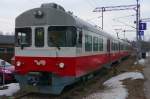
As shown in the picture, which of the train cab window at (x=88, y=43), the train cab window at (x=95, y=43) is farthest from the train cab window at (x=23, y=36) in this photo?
the train cab window at (x=95, y=43)

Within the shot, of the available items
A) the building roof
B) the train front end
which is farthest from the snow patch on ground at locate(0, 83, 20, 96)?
the building roof

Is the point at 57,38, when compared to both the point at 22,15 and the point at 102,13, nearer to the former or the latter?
the point at 22,15

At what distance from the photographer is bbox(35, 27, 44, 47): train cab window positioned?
12.3 metres

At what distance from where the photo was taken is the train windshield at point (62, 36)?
11914mm

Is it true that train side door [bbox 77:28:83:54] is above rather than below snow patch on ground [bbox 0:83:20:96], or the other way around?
above

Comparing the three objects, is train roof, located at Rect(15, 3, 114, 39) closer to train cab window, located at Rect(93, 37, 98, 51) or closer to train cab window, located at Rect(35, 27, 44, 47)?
train cab window, located at Rect(35, 27, 44, 47)

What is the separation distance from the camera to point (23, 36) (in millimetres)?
12711

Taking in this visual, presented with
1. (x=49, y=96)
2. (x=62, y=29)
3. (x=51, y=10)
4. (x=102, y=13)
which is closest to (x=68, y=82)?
(x=49, y=96)

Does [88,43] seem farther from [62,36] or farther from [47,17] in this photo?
[47,17]

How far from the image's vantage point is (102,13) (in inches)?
1559

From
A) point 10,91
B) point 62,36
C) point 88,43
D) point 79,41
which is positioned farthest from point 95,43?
point 10,91

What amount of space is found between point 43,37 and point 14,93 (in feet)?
8.19

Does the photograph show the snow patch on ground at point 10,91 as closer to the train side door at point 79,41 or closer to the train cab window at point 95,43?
the train side door at point 79,41

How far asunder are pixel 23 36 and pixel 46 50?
1.21 m
